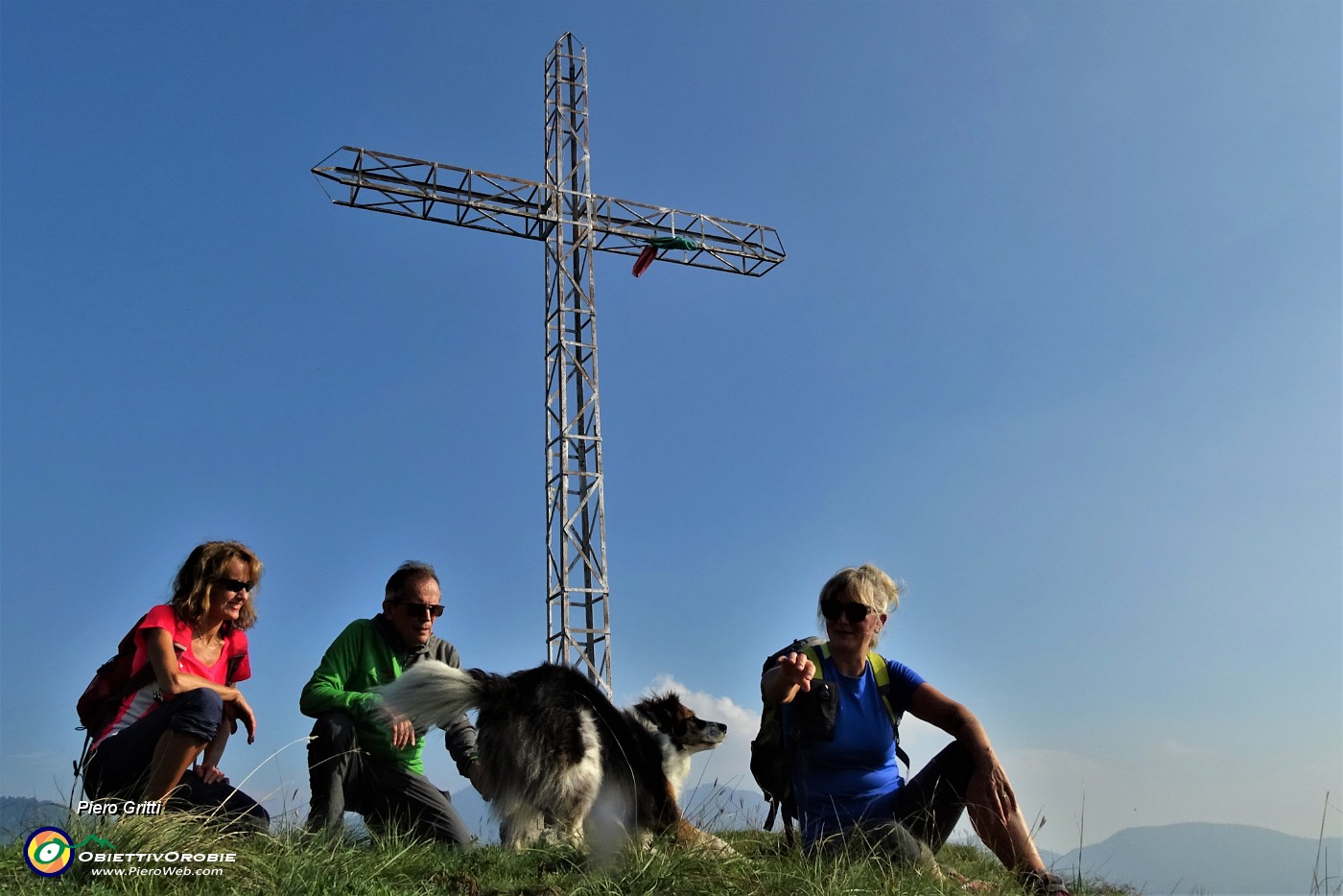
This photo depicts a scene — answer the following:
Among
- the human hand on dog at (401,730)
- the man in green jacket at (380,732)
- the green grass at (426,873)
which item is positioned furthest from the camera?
the man in green jacket at (380,732)

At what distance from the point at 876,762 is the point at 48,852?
3201 mm

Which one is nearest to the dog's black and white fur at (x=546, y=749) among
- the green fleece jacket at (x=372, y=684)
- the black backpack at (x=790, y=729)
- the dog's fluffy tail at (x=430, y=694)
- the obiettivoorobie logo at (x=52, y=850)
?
the dog's fluffy tail at (x=430, y=694)

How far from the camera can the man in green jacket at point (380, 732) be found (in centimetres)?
541

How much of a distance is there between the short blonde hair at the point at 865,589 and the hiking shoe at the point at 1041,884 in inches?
44.0

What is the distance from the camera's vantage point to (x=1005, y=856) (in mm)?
4570

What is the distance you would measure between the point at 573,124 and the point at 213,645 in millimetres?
15154

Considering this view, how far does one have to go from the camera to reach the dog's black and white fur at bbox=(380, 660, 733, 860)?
545cm

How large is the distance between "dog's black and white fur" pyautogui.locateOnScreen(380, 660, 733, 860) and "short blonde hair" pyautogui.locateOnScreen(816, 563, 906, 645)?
1.42 m

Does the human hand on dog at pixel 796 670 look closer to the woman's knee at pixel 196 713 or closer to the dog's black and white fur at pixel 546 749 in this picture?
the dog's black and white fur at pixel 546 749

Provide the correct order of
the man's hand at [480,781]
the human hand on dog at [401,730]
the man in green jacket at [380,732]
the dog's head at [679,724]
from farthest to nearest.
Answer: the dog's head at [679,724] → the man's hand at [480,781] → the man in green jacket at [380,732] → the human hand on dog at [401,730]

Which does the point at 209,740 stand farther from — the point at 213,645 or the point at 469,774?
the point at 469,774

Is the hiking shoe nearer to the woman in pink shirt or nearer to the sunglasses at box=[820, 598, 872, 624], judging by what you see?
the sunglasses at box=[820, 598, 872, 624]

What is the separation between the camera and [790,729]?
15.7 feet

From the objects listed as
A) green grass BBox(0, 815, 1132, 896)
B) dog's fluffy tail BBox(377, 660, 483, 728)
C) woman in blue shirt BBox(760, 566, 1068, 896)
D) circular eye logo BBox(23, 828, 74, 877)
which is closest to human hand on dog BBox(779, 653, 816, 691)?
woman in blue shirt BBox(760, 566, 1068, 896)
